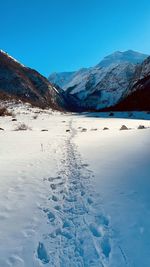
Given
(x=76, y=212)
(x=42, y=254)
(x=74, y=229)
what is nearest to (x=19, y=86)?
(x=76, y=212)

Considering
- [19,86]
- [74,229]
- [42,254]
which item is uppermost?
[19,86]

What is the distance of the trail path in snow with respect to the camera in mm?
4505

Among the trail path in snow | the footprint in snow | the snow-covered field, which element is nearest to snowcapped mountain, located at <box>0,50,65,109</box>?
the snow-covered field

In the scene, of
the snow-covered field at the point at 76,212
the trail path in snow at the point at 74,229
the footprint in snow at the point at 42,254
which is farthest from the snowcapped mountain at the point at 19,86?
the footprint in snow at the point at 42,254

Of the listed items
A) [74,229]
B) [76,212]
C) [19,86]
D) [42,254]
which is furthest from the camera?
[19,86]

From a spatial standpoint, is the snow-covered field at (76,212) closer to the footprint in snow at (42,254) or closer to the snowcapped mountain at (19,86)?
the footprint in snow at (42,254)

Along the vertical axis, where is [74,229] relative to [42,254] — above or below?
above

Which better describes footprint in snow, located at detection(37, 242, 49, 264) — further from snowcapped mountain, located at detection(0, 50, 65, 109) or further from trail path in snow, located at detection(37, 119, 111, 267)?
snowcapped mountain, located at detection(0, 50, 65, 109)

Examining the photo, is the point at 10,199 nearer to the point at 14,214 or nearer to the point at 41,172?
the point at 14,214

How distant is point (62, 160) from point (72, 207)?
464 centimetres

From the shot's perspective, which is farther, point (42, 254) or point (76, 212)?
point (76, 212)

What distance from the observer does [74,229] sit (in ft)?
17.5

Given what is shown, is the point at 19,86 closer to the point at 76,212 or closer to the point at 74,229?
the point at 76,212

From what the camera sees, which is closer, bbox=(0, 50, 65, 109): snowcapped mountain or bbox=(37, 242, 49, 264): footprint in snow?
bbox=(37, 242, 49, 264): footprint in snow
